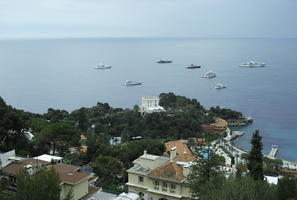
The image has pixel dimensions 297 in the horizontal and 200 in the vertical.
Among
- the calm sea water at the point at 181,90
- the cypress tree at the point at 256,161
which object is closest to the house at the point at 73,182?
the cypress tree at the point at 256,161

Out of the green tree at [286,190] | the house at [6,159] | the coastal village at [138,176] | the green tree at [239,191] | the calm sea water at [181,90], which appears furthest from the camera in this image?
the calm sea water at [181,90]

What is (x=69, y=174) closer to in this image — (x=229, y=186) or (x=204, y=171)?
(x=204, y=171)

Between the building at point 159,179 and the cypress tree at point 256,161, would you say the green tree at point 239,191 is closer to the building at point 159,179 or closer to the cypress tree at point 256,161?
the cypress tree at point 256,161

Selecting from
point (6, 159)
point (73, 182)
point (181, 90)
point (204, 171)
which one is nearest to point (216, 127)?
point (6, 159)

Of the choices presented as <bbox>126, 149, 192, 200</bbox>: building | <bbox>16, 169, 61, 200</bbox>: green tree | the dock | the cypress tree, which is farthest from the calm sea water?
<bbox>16, 169, 61, 200</bbox>: green tree

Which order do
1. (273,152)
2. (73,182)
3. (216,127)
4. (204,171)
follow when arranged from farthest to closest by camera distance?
(216,127) → (273,152) → (73,182) → (204,171)

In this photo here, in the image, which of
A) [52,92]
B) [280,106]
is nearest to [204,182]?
[280,106]
